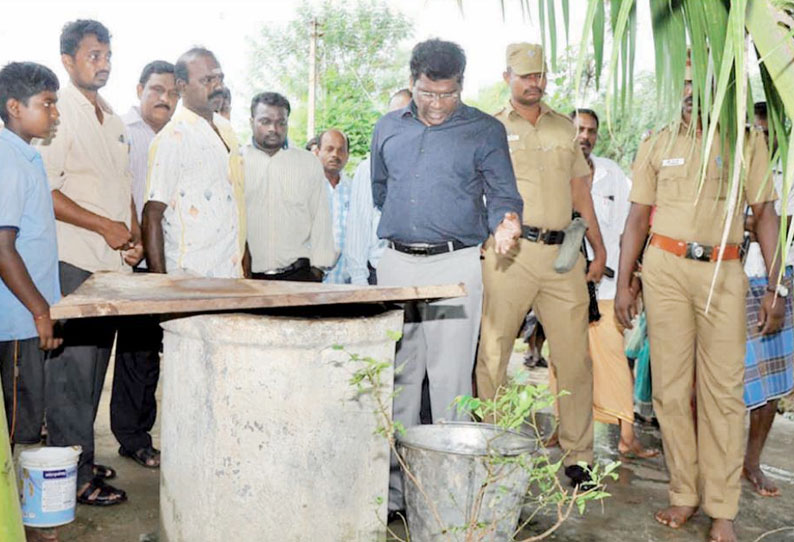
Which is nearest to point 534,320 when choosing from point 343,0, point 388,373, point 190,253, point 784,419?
point 784,419

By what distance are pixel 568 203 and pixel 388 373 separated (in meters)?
2.00

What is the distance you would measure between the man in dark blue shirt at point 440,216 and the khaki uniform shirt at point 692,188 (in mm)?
694

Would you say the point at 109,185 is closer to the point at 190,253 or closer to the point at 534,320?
the point at 190,253

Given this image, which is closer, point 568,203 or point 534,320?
point 568,203

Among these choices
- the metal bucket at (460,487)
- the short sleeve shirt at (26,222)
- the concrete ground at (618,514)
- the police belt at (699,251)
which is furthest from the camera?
the police belt at (699,251)

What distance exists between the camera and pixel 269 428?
9.39 feet

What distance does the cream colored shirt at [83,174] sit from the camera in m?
3.96

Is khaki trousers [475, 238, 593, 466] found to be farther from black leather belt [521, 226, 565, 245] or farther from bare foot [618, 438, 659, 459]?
bare foot [618, 438, 659, 459]

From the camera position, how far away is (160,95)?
5656mm

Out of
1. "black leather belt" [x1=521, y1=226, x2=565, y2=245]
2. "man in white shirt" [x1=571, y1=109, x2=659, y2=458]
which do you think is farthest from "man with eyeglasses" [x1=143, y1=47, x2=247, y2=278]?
"man in white shirt" [x1=571, y1=109, x2=659, y2=458]

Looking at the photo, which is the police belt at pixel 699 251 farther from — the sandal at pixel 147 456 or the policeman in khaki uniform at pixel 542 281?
the sandal at pixel 147 456

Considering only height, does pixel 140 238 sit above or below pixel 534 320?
above

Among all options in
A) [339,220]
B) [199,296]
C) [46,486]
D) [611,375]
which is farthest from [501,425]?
[339,220]

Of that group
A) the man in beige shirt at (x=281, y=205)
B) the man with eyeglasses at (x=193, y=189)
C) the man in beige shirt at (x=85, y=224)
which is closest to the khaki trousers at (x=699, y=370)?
the man with eyeglasses at (x=193, y=189)
